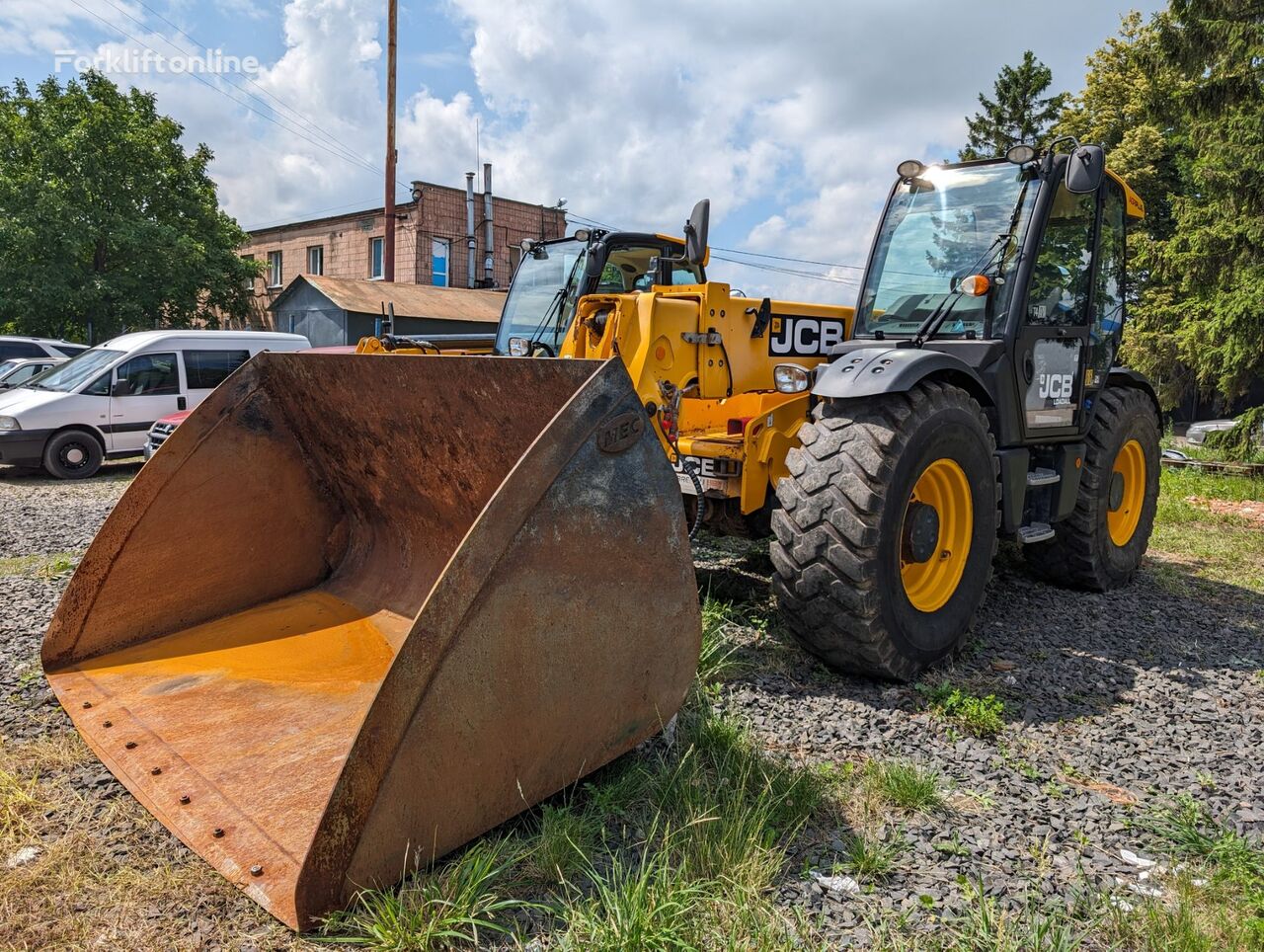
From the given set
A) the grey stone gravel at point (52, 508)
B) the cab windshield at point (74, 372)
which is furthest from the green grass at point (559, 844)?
the cab windshield at point (74, 372)

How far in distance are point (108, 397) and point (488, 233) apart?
851 inches

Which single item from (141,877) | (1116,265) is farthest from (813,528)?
(1116,265)

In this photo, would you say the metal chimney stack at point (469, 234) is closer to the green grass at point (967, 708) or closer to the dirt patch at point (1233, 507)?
the dirt patch at point (1233, 507)

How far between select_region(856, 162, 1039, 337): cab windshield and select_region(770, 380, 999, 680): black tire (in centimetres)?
94

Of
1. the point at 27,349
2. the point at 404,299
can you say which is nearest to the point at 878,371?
the point at 27,349

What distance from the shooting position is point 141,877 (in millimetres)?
2373

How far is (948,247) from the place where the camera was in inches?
193

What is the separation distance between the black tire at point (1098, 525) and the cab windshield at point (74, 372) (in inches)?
448

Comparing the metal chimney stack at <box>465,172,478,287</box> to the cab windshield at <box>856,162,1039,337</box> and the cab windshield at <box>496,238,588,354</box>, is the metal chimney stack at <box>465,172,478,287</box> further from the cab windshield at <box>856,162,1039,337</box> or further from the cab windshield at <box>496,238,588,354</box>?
the cab windshield at <box>856,162,1039,337</box>

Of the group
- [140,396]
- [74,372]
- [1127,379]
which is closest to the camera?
[1127,379]

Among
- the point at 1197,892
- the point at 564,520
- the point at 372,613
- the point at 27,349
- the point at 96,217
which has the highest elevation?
the point at 96,217

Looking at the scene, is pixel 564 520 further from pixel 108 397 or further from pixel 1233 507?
pixel 108 397

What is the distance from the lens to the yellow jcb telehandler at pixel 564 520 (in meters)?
2.30

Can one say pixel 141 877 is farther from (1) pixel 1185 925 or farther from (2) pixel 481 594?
(1) pixel 1185 925
